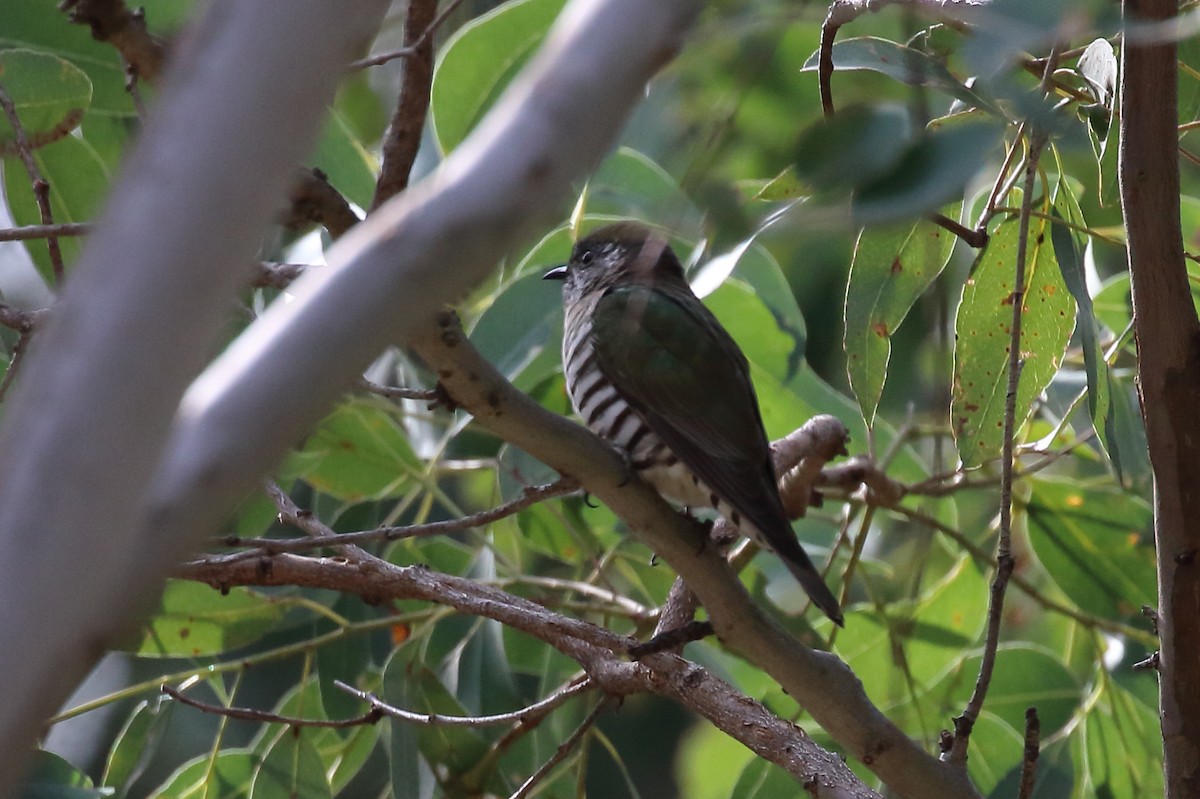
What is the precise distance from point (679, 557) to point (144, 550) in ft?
4.84

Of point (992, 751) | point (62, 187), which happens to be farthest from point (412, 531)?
point (992, 751)

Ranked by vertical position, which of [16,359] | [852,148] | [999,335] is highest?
[999,335]

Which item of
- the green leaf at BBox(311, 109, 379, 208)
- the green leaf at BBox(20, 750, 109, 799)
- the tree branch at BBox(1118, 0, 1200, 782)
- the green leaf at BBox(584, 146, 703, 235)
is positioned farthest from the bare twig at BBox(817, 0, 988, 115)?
the green leaf at BBox(20, 750, 109, 799)

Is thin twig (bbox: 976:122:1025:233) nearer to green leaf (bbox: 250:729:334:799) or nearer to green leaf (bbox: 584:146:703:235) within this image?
green leaf (bbox: 584:146:703:235)

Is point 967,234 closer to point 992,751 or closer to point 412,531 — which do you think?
point 412,531

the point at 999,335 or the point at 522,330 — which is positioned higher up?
the point at 999,335

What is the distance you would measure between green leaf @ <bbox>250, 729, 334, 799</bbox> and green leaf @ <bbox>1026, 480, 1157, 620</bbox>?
2.12m

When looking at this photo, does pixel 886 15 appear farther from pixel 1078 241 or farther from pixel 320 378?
pixel 320 378

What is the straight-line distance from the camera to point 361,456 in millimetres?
3439

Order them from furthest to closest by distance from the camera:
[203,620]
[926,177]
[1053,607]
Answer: [1053,607]
[203,620]
[926,177]

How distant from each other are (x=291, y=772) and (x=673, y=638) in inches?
48.2

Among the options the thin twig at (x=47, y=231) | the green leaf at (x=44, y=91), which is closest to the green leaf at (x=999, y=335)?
the thin twig at (x=47, y=231)

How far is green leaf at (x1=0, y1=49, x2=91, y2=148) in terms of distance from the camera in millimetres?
2627

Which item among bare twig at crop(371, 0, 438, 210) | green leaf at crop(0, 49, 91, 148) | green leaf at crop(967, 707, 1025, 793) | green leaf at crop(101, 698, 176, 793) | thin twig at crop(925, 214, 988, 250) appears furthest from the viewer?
green leaf at crop(967, 707, 1025, 793)
